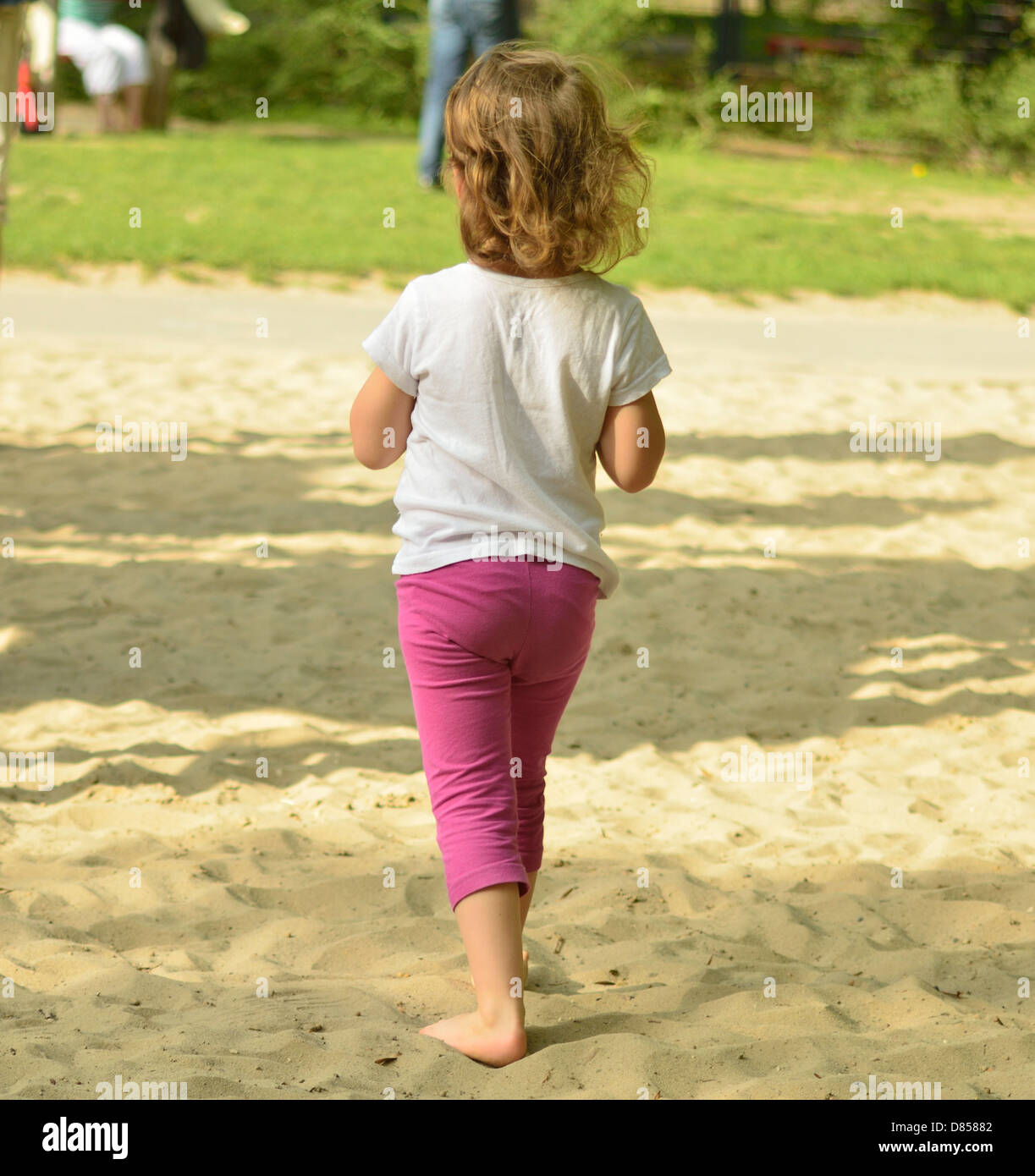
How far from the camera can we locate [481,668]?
2.39 metres

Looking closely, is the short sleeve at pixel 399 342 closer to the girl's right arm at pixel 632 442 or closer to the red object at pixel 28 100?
the girl's right arm at pixel 632 442

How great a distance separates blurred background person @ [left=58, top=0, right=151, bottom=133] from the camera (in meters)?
14.9

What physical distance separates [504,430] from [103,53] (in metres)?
14.2

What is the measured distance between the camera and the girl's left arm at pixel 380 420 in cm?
238

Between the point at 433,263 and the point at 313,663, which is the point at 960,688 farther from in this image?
the point at 433,263

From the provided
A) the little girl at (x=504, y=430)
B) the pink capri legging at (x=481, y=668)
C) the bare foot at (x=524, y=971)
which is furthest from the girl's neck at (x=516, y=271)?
the bare foot at (x=524, y=971)

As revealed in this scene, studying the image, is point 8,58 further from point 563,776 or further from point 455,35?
point 455,35

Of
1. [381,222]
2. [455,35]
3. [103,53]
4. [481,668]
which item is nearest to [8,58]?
[481,668]

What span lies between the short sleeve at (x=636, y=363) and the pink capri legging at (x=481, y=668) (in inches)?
11.6

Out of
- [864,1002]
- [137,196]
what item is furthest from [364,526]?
[137,196]

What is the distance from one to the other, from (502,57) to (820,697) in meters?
2.77

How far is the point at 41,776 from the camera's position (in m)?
3.86

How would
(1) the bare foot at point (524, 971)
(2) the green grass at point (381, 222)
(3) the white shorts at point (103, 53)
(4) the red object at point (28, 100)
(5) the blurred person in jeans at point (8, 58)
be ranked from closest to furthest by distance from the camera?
(1) the bare foot at point (524, 971), (5) the blurred person in jeans at point (8, 58), (2) the green grass at point (381, 222), (4) the red object at point (28, 100), (3) the white shorts at point (103, 53)

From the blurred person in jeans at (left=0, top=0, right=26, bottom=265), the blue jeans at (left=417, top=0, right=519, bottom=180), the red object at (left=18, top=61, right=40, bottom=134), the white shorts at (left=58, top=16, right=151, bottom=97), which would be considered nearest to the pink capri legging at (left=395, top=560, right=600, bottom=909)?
the blurred person in jeans at (left=0, top=0, right=26, bottom=265)
